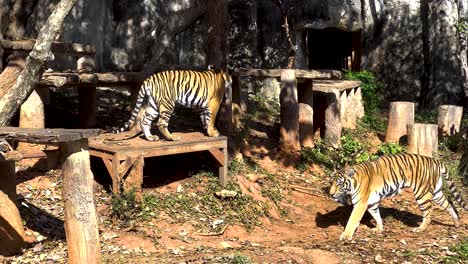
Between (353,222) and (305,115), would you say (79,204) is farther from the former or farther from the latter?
(305,115)

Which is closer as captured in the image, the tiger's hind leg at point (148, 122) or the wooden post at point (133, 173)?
the wooden post at point (133, 173)

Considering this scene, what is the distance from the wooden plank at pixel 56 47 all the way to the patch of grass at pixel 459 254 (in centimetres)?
524

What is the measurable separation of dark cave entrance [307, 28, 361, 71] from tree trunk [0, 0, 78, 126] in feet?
39.9

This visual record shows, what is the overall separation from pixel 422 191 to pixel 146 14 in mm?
8247

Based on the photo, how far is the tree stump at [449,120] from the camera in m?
13.1

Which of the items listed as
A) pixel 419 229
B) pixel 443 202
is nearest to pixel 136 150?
pixel 419 229

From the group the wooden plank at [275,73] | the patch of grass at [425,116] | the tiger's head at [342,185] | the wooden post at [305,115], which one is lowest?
the patch of grass at [425,116]

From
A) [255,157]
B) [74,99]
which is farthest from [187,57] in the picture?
[255,157]

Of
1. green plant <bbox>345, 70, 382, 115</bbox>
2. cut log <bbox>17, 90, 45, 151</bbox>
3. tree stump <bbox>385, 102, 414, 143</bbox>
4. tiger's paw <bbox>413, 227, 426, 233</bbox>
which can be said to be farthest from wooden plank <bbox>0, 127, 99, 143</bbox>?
green plant <bbox>345, 70, 382, 115</bbox>

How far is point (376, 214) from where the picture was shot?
8.53 m

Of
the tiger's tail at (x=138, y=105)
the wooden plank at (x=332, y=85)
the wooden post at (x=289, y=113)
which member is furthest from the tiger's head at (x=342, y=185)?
the wooden plank at (x=332, y=85)

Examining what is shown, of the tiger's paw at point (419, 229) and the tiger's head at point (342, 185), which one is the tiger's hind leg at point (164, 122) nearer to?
the tiger's head at point (342, 185)

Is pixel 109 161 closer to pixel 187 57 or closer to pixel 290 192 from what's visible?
pixel 290 192

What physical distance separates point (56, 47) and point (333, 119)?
16.5 ft
